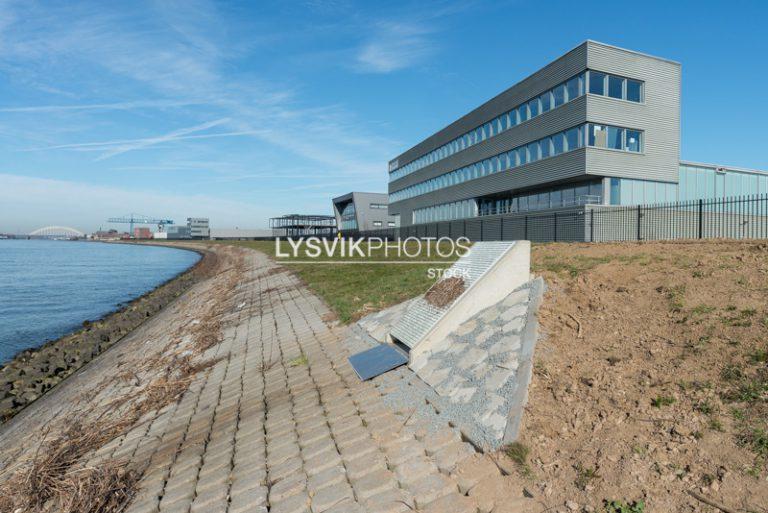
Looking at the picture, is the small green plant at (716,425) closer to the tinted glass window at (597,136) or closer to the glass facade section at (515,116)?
the tinted glass window at (597,136)

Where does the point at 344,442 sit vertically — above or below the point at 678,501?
below

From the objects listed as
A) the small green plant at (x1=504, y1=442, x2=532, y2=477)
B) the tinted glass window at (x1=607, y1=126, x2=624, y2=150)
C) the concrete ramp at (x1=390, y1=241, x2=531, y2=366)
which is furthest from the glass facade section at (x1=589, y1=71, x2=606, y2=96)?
the small green plant at (x1=504, y1=442, x2=532, y2=477)

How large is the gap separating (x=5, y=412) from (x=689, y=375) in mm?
13296

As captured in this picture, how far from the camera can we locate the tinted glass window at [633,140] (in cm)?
2994

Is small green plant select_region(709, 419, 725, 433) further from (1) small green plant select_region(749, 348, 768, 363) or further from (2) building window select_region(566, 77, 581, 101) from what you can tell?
(2) building window select_region(566, 77, 581, 101)

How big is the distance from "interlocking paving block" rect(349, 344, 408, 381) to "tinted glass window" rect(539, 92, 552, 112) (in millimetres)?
29899

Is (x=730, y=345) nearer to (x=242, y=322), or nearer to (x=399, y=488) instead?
(x=399, y=488)

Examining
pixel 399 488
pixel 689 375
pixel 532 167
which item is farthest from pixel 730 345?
pixel 532 167

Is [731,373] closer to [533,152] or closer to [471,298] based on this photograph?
[471,298]

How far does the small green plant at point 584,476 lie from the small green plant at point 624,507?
23 cm

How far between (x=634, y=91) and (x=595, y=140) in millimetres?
4872

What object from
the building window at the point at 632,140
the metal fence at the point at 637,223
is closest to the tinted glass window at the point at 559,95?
the building window at the point at 632,140

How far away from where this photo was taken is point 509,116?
121 feet

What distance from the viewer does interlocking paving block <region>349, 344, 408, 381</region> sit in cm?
667
